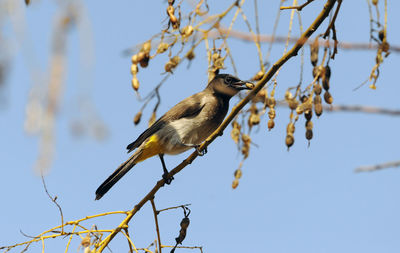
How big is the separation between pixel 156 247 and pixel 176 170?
972 mm

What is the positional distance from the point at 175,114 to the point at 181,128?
10.6 inches

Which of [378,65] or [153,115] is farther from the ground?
[378,65]

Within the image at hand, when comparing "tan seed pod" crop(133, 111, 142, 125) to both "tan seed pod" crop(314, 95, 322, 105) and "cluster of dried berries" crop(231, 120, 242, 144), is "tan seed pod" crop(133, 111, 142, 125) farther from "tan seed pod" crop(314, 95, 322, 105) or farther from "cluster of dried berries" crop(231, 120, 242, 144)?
"tan seed pod" crop(314, 95, 322, 105)

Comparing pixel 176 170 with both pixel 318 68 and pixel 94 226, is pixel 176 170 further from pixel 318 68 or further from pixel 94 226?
pixel 318 68

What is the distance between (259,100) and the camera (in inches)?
131

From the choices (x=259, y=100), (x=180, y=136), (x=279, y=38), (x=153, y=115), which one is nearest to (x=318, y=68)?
(x=259, y=100)

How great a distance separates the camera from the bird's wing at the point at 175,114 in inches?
217

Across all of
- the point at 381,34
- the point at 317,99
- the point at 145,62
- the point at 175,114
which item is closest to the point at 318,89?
the point at 317,99

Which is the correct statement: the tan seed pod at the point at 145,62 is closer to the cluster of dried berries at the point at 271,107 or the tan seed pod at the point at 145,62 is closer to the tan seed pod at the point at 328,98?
the cluster of dried berries at the point at 271,107

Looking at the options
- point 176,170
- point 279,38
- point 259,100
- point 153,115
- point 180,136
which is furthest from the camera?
point 180,136

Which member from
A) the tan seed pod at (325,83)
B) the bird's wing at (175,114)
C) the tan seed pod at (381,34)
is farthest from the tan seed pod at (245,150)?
the bird's wing at (175,114)

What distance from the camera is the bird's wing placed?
18.1 ft

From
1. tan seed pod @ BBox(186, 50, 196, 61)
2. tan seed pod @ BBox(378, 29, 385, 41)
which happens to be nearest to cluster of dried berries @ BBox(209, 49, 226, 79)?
tan seed pod @ BBox(186, 50, 196, 61)

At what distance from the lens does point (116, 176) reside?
205 inches
